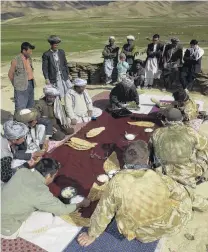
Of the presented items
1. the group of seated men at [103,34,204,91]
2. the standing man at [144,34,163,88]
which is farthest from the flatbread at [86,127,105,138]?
the standing man at [144,34,163,88]

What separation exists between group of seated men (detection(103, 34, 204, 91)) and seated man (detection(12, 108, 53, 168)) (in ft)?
15.1

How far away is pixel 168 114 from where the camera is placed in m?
5.30

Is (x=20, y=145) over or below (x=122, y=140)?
over

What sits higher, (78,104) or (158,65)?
(158,65)

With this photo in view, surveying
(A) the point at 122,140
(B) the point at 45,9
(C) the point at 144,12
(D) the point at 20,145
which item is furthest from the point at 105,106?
(B) the point at 45,9

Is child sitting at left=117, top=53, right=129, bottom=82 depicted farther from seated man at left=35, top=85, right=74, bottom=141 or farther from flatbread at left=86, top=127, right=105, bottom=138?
seated man at left=35, top=85, right=74, bottom=141

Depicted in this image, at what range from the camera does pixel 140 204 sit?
13.0 ft

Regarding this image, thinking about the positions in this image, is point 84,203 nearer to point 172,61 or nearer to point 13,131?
point 13,131

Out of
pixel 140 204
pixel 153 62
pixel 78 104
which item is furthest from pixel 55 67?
pixel 140 204

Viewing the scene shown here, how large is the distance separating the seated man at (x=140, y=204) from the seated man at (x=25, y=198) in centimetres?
62

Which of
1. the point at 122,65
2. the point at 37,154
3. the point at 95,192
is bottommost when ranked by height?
the point at 95,192

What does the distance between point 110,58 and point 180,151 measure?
7468 mm

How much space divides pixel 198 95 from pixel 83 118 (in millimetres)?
4325

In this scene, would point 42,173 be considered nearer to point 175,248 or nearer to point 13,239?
point 13,239
